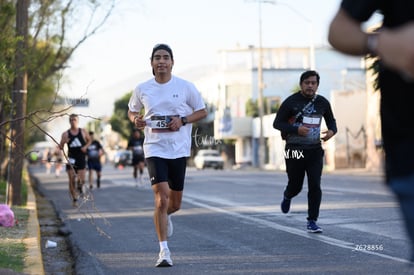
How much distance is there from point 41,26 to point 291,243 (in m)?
16.0

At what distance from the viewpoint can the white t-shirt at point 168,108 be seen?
836 cm

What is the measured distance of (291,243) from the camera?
388 inches

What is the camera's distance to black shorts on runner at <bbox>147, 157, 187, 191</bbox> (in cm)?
827

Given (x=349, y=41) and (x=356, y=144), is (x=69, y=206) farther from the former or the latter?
(x=356, y=144)

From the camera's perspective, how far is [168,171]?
845 cm

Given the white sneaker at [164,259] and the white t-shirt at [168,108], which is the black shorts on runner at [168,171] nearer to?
the white t-shirt at [168,108]

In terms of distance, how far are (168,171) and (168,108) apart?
595mm

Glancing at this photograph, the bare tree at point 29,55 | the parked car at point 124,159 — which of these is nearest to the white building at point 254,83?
the parked car at point 124,159

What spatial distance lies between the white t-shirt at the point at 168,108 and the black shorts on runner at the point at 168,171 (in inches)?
2.2

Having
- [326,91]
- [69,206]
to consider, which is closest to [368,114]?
[69,206]

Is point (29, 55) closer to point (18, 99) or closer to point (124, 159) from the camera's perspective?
point (18, 99)

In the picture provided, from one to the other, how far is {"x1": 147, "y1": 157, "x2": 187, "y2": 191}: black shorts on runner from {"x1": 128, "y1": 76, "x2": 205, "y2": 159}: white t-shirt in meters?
0.06

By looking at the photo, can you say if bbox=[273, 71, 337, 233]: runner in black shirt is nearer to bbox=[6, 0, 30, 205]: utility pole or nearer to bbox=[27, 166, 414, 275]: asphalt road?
bbox=[27, 166, 414, 275]: asphalt road

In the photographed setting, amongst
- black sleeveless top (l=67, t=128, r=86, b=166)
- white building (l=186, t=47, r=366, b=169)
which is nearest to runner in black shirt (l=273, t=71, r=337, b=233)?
black sleeveless top (l=67, t=128, r=86, b=166)
